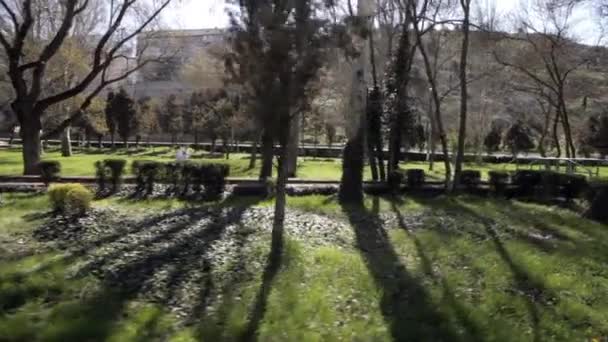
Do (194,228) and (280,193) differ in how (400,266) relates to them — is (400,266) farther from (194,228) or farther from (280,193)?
(194,228)

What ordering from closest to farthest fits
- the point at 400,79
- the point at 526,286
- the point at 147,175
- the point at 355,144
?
1. the point at 526,286
2. the point at 147,175
3. the point at 355,144
4. the point at 400,79

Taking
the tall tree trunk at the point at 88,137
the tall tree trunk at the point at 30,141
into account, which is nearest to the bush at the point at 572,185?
the tall tree trunk at the point at 30,141

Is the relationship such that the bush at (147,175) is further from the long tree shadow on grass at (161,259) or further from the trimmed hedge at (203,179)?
the long tree shadow on grass at (161,259)

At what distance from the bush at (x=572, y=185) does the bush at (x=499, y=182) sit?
119 cm

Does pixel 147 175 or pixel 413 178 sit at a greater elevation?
pixel 147 175

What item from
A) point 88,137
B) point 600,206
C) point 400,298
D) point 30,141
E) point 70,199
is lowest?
point 400,298

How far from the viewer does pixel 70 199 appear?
7.64 m

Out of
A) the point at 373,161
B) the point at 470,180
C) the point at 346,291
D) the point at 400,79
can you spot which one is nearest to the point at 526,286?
the point at 346,291

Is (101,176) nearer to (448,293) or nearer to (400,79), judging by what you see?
(448,293)

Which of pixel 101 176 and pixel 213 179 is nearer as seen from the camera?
pixel 213 179

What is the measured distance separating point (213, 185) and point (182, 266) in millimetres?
4703

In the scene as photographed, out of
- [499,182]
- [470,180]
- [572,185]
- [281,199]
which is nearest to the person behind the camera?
[281,199]

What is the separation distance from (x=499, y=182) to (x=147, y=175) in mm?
7942

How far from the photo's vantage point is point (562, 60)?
25.7 m
